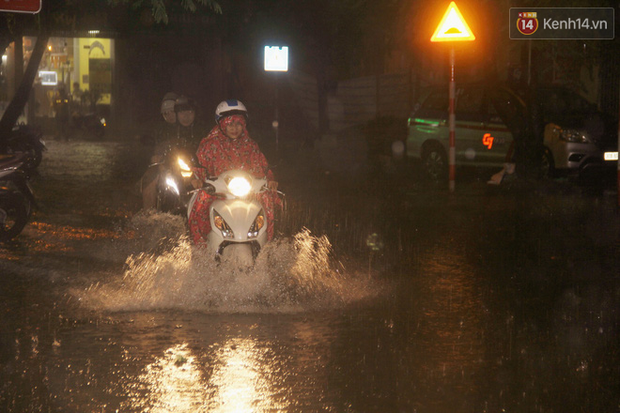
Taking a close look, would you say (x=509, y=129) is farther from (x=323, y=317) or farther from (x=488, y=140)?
(x=323, y=317)

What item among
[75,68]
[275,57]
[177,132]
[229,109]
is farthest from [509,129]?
[75,68]

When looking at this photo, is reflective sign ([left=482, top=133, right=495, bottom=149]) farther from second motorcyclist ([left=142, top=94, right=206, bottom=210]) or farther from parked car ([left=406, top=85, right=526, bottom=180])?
second motorcyclist ([left=142, top=94, right=206, bottom=210])

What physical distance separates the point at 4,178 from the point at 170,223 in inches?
79.7

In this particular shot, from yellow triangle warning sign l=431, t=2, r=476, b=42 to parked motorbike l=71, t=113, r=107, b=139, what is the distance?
21.6 m

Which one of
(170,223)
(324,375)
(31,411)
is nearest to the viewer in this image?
(31,411)

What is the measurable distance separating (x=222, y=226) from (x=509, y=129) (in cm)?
1014

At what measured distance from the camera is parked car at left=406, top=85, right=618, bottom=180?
16406 mm

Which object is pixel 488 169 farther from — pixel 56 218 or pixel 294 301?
pixel 294 301

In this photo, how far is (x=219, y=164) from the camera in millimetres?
8180

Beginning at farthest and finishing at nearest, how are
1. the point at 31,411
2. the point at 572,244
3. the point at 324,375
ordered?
1. the point at 572,244
2. the point at 324,375
3. the point at 31,411

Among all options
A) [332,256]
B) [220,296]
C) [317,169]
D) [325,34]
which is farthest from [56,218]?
[325,34]

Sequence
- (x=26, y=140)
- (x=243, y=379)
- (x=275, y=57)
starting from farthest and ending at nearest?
1. (x=275, y=57)
2. (x=26, y=140)
3. (x=243, y=379)

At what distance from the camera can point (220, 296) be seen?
7.44m

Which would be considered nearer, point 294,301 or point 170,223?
point 294,301
